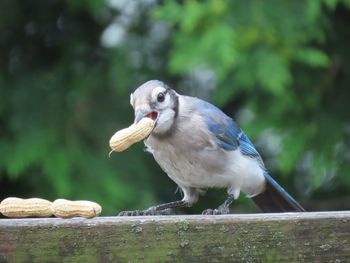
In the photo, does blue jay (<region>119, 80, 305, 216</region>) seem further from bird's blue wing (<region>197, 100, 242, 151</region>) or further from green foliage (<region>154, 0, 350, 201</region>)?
green foliage (<region>154, 0, 350, 201</region>)

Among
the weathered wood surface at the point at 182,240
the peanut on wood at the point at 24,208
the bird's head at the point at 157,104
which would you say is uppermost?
Answer: the bird's head at the point at 157,104

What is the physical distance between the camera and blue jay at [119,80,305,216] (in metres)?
2.49

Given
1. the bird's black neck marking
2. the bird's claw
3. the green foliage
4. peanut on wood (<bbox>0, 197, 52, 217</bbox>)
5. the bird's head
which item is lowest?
peanut on wood (<bbox>0, 197, 52, 217</bbox>)

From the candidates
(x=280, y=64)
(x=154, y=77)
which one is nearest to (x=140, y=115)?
(x=280, y=64)

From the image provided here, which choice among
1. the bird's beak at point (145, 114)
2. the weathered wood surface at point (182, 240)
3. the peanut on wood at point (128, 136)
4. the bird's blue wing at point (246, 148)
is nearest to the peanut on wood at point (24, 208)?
the weathered wood surface at point (182, 240)

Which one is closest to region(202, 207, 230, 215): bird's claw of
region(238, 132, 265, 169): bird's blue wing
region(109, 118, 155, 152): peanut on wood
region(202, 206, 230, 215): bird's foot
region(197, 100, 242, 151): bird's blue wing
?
region(202, 206, 230, 215): bird's foot

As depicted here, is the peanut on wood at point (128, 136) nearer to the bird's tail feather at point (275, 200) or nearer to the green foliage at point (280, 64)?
the bird's tail feather at point (275, 200)

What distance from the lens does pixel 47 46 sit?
181 inches

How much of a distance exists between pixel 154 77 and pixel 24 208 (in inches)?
107

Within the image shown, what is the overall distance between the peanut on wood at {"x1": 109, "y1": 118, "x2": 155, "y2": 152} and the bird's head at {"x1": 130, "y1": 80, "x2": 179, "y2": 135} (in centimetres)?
10

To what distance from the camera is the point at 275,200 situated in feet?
9.50

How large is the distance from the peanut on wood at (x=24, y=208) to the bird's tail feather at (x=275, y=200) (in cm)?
130

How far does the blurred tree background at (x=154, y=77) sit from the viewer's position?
3.62 metres

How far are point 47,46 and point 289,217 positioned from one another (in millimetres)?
3299
